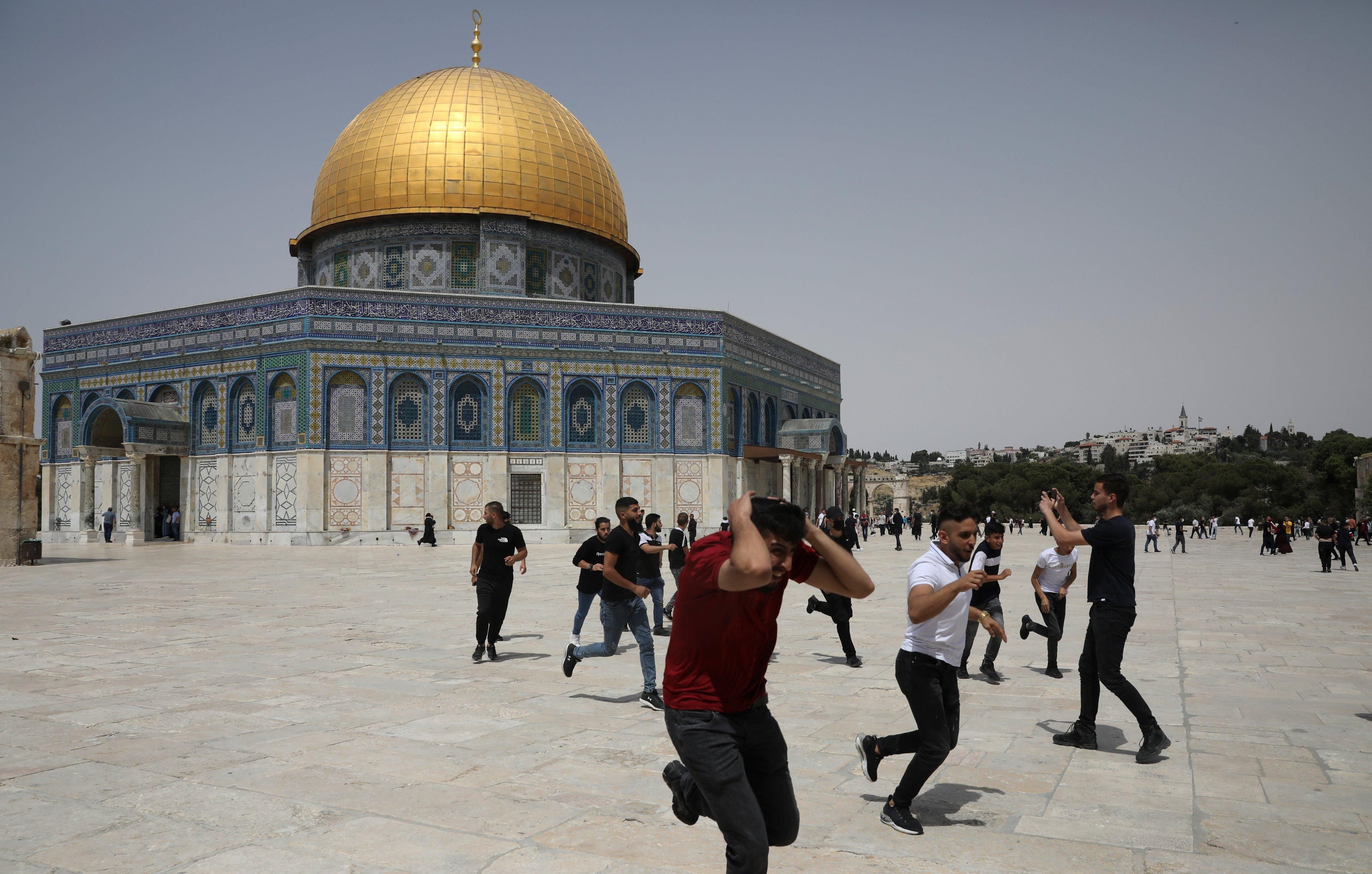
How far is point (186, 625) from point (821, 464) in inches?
1301

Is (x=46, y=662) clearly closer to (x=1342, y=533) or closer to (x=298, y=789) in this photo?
(x=298, y=789)

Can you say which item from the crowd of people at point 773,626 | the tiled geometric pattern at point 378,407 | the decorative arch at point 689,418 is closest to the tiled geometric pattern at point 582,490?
the decorative arch at point 689,418

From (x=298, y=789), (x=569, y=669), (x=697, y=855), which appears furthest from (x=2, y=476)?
(x=697, y=855)

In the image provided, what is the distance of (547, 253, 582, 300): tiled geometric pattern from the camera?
37.6 m

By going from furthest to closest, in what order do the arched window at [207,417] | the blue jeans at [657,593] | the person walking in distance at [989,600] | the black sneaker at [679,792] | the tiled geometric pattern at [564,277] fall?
the tiled geometric pattern at [564,277] → the arched window at [207,417] → the blue jeans at [657,593] → the person walking in distance at [989,600] → the black sneaker at [679,792]

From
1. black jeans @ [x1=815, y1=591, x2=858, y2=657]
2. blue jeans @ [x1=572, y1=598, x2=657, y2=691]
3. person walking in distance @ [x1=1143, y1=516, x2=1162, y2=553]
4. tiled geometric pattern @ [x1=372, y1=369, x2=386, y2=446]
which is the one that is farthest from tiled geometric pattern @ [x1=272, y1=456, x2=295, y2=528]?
person walking in distance @ [x1=1143, y1=516, x2=1162, y2=553]

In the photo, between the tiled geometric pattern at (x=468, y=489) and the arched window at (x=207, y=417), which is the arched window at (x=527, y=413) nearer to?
the tiled geometric pattern at (x=468, y=489)

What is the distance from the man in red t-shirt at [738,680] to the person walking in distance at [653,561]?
4.84 metres

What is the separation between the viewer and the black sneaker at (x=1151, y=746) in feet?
18.9

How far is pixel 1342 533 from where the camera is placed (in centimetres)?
2277

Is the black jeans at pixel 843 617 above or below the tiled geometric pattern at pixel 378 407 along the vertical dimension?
below

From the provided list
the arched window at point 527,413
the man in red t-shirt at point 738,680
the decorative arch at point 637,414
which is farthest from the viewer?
the decorative arch at point 637,414

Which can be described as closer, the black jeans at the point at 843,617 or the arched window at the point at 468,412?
the black jeans at the point at 843,617

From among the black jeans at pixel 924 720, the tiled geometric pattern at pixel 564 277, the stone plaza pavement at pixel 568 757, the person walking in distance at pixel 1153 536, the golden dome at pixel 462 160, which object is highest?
the golden dome at pixel 462 160
